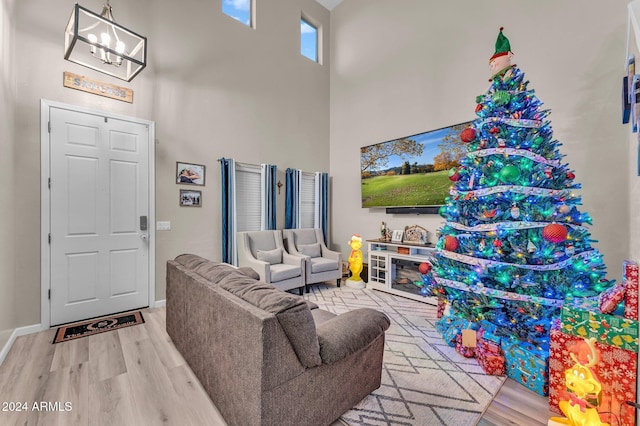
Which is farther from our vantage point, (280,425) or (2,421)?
(2,421)

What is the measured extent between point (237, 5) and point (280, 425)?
573 centimetres

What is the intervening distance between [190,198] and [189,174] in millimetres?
343

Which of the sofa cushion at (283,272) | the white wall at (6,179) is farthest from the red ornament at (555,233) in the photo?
the white wall at (6,179)

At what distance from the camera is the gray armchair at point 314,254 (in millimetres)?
4258

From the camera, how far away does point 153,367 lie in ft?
7.16

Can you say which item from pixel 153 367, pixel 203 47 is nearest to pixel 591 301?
pixel 153 367

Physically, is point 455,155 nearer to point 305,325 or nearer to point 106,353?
point 305,325

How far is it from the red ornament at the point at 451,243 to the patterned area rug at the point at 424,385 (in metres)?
0.94

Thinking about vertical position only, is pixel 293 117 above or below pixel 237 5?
below

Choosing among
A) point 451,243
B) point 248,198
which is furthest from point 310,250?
point 451,243

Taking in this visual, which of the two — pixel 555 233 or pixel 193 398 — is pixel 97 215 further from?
pixel 555 233

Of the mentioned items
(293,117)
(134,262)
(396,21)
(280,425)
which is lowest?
(280,425)

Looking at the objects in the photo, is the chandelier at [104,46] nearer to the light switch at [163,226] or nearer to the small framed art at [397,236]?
the light switch at [163,226]

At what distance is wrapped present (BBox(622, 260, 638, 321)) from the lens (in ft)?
4.87
